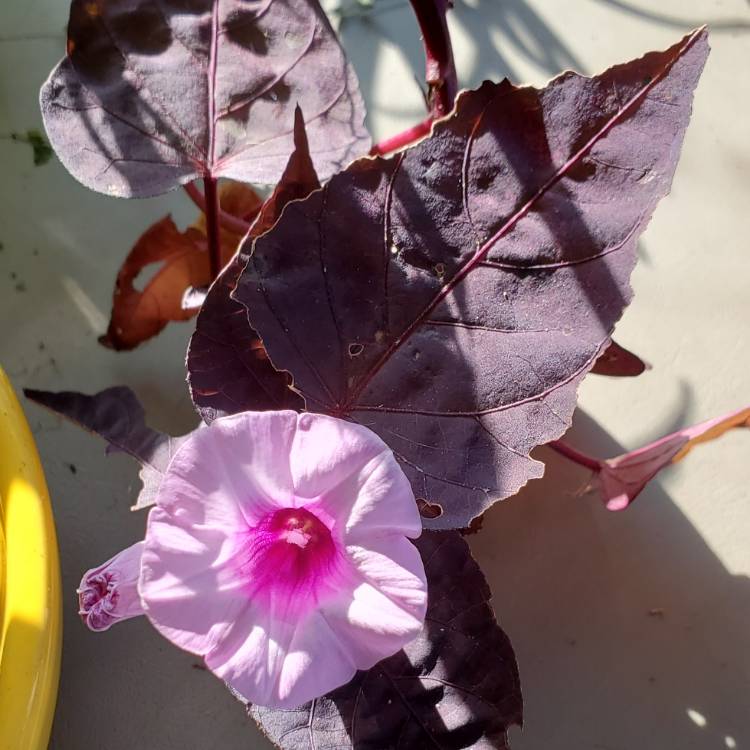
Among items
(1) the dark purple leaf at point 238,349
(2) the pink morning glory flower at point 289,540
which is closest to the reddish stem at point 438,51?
(1) the dark purple leaf at point 238,349

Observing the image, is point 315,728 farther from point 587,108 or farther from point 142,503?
point 587,108

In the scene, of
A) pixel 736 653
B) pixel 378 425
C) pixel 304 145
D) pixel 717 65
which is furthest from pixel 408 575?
pixel 717 65

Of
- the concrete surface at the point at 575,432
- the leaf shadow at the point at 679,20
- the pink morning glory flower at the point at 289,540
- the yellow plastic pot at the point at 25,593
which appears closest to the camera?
the pink morning glory flower at the point at 289,540

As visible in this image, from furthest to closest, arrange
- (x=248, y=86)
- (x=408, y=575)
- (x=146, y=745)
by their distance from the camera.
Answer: (x=146, y=745)
(x=248, y=86)
(x=408, y=575)

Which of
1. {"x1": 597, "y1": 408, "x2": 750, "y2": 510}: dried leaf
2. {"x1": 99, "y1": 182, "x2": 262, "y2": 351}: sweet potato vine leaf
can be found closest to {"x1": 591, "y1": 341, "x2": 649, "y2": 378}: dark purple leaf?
{"x1": 597, "y1": 408, "x2": 750, "y2": 510}: dried leaf

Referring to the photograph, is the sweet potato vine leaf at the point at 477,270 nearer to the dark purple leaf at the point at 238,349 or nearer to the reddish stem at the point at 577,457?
the dark purple leaf at the point at 238,349

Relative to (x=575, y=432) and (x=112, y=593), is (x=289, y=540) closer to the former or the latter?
(x=112, y=593)

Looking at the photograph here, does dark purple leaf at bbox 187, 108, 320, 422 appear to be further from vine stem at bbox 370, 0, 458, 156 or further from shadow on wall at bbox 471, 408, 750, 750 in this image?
shadow on wall at bbox 471, 408, 750, 750
